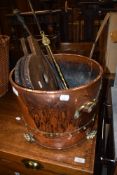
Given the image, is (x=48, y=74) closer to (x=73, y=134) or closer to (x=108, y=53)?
(x=73, y=134)

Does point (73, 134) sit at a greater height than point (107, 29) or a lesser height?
lesser

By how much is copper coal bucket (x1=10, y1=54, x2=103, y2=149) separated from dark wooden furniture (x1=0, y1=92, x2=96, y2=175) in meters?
0.03

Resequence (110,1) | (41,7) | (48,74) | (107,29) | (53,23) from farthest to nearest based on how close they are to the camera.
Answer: (41,7) < (53,23) < (110,1) < (107,29) < (48,74)

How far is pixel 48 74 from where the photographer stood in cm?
61

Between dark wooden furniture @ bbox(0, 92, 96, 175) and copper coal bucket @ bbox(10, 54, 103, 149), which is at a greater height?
copper coal bucket @ bbox(10, 54, 103, 149)

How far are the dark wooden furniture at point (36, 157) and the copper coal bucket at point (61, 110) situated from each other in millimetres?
29

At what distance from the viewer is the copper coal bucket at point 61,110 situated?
1.52 ft

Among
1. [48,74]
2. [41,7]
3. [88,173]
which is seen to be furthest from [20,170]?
[41,7]

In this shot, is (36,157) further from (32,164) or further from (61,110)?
(61,110)

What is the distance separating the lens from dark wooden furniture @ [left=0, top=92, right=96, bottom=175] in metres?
0.56

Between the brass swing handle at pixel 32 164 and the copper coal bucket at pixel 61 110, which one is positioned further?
the brass swing handle at pixel 32 164

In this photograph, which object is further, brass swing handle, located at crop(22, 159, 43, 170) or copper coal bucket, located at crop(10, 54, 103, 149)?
brass swing handle, located at crop(22, 159, 43, 170)

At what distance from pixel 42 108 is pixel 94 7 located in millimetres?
1224

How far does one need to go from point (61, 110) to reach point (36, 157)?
8.4 inches
